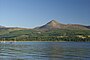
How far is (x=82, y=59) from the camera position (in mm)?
56688

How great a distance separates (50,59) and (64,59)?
119 inches

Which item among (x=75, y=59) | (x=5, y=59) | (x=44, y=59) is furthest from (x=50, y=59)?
(x=5, y=59)

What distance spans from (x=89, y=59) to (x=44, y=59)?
949 centimetres

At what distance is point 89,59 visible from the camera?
56438mm

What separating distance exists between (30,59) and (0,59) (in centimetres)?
623

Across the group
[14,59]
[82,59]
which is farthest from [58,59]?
[14,59]

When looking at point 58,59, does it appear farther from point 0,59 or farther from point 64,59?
point 0,59

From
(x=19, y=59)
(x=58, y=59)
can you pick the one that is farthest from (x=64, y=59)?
(x=19, y=59)

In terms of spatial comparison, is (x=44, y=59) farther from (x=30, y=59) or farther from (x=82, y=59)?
(x=82, y=59)

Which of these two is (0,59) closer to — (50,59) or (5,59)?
(5,59)

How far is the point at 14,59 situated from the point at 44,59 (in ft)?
20.9

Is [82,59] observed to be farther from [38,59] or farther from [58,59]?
[38,59]

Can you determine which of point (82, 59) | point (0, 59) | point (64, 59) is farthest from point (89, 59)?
point (0, 59)

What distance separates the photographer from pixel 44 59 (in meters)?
57.2
